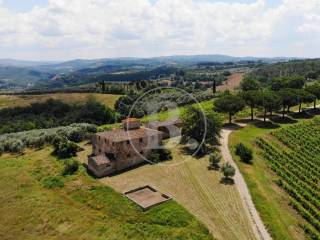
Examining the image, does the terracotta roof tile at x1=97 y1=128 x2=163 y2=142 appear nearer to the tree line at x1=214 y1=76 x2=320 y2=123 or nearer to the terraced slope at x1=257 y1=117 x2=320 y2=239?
the terraced slope at x1=257 y1=117 x2=320 y2=239

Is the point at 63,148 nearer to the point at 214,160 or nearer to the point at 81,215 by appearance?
the point at 81,215

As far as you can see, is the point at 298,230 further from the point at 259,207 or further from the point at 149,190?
the point at 149,190

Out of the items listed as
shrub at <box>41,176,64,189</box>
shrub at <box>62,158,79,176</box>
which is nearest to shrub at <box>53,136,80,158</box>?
shrub at <box>62,158,79,176</box>

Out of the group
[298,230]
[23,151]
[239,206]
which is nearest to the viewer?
[298,230]

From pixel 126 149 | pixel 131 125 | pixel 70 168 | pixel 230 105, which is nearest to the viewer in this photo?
pixel 70 168

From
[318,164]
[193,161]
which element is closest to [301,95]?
[318,164]

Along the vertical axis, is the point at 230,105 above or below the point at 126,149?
above

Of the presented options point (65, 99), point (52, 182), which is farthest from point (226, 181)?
point (65, 99)
